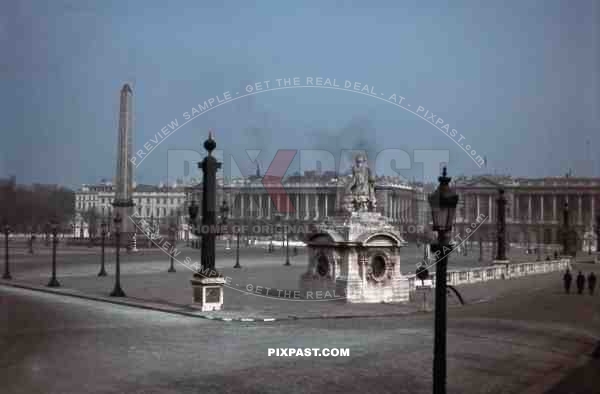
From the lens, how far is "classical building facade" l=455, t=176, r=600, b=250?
422 ft

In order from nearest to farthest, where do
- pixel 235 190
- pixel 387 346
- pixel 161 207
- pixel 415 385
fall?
pixel 415 385
pixel 387 346
pixel 235 190
pixel 161 207

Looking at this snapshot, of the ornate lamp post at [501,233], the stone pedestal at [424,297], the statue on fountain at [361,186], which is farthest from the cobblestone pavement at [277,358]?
the ornate lamp post at [501,233]

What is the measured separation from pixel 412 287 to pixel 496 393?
15.8 m

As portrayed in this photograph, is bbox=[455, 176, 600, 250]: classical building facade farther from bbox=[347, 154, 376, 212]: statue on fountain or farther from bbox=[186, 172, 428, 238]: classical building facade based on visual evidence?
bbox=[347, 154, 376, 212]: statue on fountain

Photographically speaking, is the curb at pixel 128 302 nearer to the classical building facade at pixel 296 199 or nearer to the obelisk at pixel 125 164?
the obelisk at pixel 125 164

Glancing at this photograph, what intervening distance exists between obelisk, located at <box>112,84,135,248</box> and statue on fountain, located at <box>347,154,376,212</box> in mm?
40942

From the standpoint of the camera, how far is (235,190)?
119m

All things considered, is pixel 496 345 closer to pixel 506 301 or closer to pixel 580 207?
pixel 506 301

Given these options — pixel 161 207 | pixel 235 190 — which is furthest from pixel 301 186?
pixel 161 207

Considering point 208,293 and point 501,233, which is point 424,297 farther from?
point 501,233

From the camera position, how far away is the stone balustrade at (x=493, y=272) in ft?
108

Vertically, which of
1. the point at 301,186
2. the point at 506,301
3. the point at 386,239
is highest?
the point at 301,186

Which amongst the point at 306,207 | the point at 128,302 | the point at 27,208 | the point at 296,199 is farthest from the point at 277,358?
the point at 306,207

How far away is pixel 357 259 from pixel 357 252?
0.77 ft
